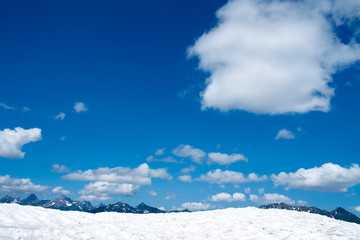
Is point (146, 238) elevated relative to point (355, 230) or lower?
lower

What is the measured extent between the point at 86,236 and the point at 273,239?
19374mm

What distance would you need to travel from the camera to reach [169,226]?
32.3 metres

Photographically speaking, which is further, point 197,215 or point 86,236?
point 197,215

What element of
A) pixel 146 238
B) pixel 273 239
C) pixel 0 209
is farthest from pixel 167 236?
pixel 0 209

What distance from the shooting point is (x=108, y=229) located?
1139 inches

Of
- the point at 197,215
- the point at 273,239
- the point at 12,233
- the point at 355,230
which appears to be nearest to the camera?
the point at 12,233

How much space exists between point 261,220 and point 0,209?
31884 millimetres

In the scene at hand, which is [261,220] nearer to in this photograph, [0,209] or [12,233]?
[12,233]

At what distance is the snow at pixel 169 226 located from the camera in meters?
25.8

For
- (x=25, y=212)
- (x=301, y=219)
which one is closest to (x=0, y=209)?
(x=25, y=212)

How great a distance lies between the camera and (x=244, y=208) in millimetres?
40375

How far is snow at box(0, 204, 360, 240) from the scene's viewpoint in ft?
84.5

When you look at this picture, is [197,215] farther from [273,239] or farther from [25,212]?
[25,212]

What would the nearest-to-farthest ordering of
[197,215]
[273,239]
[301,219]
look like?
[273,239] < [301,219] < [197,215]
